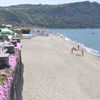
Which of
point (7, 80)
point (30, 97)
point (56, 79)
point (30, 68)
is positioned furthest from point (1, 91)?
point (30, 68)

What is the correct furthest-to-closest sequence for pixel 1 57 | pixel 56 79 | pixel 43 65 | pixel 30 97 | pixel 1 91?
Answer: pixel 43 65 → pixel 56 79 → pixel 30 97 → pixel 1 57 → pixel 1 91

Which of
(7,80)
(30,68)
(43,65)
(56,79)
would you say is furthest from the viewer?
(43,65)

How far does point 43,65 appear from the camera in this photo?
24.8 meters

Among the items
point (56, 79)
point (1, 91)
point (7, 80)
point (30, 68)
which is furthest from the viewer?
point (30, 68)

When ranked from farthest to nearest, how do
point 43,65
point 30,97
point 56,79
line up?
1. point 43,65
2. point 56,79
3. point 30,97

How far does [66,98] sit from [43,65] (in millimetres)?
9325

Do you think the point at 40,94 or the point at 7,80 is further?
the point at 40,94

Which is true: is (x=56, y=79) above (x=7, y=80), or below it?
below

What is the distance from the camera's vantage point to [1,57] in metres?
10.3

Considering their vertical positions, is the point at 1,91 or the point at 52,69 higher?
the point at 1,91

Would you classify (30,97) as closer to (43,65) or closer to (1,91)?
(1,91)

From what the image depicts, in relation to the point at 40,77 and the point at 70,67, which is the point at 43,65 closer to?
the point at 70,67

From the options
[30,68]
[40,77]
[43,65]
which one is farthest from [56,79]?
[43,65]

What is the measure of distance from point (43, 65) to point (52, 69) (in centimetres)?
148
